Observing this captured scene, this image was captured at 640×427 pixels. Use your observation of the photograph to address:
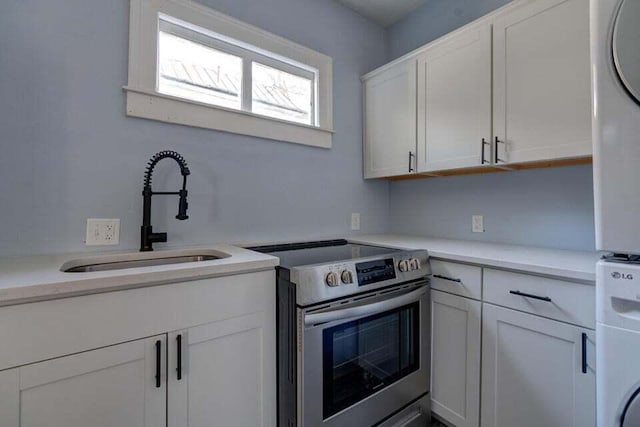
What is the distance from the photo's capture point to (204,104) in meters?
1.63

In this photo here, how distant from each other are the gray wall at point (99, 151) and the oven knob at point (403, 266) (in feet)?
2.58

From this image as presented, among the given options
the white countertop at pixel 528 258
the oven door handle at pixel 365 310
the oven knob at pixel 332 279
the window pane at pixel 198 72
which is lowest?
the oven door handle at pixel 365 310

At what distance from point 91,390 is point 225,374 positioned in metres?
0.40

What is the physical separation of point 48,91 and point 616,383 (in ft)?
7.53

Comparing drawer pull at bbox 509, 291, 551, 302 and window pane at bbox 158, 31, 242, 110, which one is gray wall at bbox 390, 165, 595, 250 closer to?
drawer pull at bbox 509, 291, 551, 302

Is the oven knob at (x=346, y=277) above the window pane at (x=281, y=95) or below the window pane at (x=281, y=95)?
below

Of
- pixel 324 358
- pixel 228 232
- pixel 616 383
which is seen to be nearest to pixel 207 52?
pixel 228 232

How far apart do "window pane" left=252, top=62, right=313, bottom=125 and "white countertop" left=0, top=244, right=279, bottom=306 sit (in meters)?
1.13

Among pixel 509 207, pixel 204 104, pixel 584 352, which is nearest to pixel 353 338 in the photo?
pixel 584 352

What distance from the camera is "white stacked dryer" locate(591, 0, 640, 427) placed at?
0.86m

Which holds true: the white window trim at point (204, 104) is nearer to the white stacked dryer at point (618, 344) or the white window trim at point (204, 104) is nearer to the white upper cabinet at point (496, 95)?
the white upper cabinet at point (496, 95)

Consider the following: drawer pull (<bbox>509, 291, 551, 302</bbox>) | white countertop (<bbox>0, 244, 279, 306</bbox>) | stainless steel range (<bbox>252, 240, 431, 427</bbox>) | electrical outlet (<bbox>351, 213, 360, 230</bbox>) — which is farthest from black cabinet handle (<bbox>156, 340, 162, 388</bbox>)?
electrical outlet (<bbox>351, 213, 360, 230</bbox>)

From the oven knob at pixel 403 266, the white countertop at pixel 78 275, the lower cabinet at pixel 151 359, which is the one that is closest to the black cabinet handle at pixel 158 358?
the lower cabinet at pixel 151 359

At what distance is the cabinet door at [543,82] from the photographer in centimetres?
132
